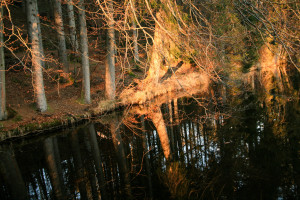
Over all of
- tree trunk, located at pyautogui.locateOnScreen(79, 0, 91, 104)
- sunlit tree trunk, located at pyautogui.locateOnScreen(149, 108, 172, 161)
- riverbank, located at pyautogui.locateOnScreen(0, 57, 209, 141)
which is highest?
tree trunk, located at pyautogui.locateOnScreen(79, 0, 91, 104)

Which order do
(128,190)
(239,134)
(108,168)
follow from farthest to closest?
(239,134)
(108,168)
(128,190)

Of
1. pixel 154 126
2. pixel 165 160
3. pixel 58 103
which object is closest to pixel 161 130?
pixel 154 126

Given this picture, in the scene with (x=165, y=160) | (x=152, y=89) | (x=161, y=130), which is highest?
(x=152, y=89)

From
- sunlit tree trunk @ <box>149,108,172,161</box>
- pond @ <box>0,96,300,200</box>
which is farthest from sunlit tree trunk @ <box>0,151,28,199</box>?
sunlit tree trunk @ <box>149,108,172,161</box>

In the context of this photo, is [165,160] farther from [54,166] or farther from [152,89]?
[152,89]

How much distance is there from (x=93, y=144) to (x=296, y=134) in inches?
279

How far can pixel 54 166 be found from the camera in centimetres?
754

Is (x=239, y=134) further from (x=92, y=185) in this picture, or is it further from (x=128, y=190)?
(x=92, y=185)

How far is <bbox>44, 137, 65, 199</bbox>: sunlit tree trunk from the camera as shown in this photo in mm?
6012

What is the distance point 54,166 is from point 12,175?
114 centimetres

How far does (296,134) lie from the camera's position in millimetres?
8320

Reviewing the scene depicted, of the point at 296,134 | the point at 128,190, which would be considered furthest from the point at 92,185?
the point at 296,134

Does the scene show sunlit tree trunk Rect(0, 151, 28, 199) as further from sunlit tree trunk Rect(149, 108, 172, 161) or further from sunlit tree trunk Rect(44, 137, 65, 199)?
sunlit tree trunk Rect(149, 108, 172, 161)

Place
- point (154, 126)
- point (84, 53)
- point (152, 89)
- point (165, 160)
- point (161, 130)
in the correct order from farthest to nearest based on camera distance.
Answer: point (152, 89)
point (84, 53)
point (154, 126)
point (161, 130)
point (165, 160)
